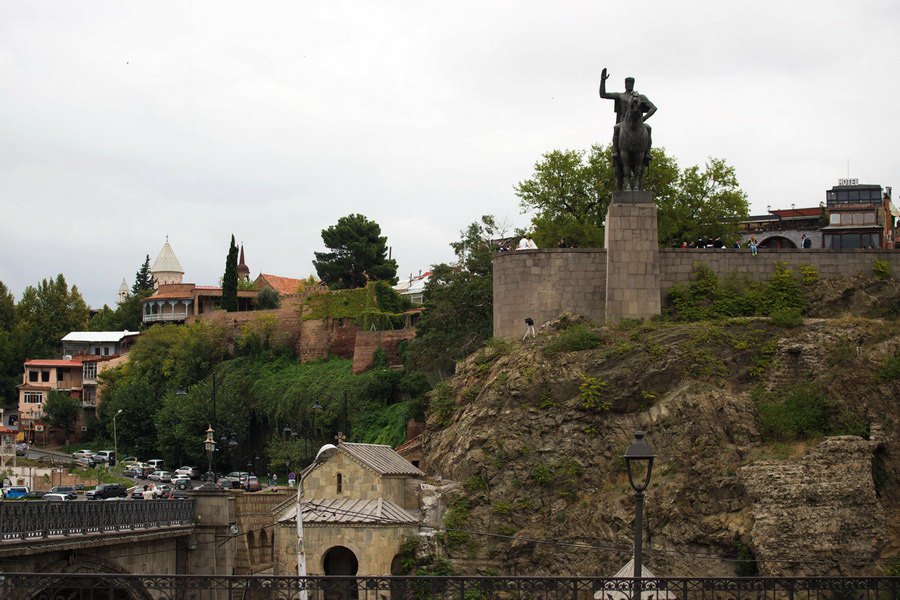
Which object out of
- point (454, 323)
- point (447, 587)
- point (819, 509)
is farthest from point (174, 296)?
point (819, 509)

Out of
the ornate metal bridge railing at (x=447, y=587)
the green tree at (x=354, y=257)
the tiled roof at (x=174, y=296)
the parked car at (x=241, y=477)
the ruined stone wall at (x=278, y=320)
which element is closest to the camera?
the ornate metal bridge railing at (x=447, y=587)

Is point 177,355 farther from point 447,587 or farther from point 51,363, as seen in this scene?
point 447,587

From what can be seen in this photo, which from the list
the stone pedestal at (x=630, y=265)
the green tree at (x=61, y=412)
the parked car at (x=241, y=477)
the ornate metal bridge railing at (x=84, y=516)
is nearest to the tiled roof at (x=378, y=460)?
the ornate metal bridge railing at (x=84, y=516)

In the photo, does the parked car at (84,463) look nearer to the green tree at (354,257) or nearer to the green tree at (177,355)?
the green tree at (177,355)

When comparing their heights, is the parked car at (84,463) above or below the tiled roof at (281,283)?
below

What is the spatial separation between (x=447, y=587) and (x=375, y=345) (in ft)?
139

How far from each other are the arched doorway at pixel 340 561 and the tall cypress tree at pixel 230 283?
5169 centimetres

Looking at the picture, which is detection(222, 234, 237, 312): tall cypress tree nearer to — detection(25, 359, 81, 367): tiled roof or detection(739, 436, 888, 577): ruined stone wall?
detection(25, 359, 81, 367): tiled roof

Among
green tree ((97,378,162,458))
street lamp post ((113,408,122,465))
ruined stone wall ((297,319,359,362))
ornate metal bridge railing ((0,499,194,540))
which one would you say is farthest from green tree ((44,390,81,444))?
ornate metal bridge railing ((0,499,194,540))

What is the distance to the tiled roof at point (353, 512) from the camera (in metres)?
34.6

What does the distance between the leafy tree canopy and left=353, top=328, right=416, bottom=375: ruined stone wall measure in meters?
22.3

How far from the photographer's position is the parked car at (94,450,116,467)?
228ft

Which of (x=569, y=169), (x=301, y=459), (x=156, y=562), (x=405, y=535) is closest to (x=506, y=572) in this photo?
(x=405, y=535)

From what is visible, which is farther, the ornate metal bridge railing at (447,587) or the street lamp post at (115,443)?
the street lamp post at (115,443)
